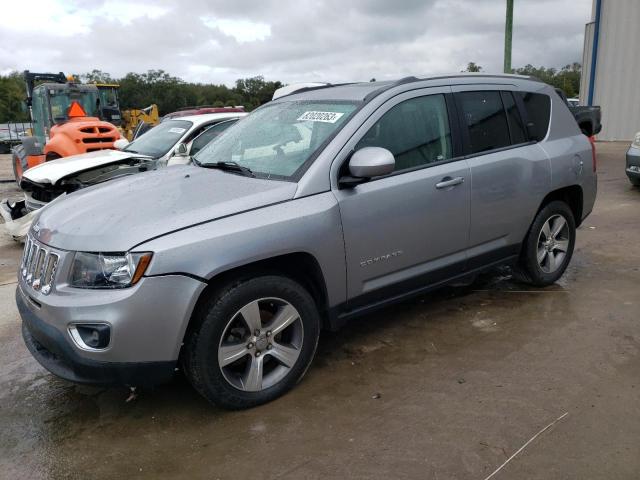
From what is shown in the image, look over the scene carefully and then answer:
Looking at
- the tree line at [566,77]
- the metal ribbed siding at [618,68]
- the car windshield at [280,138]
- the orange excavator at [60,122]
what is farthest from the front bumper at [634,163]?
the tree line at [566,77]

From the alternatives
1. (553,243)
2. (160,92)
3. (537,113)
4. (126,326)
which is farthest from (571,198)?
(160,92)

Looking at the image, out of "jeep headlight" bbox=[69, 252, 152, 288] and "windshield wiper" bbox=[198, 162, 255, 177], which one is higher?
"windshield wiper" bbox=[198, 162, 255, 177]

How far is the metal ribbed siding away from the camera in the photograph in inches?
695

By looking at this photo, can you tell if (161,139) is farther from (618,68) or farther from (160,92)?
(160,92)

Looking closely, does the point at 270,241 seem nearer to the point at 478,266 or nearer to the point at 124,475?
the point at 124,475

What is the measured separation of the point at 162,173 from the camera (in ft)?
12.3

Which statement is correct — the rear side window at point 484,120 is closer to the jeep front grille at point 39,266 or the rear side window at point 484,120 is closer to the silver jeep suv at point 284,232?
the silver jeep suv at point 284,232

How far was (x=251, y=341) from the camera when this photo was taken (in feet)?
9.86

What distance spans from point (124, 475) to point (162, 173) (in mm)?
1944

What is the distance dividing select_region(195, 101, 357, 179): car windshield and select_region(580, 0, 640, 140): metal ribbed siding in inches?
700

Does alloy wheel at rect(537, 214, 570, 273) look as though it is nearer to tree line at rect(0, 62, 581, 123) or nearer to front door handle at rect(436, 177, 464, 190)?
front door handle at rect(436, 177, 464, 190)

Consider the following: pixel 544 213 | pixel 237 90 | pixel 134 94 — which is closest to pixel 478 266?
pixel 544 213

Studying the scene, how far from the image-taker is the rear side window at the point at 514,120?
433 centimetres

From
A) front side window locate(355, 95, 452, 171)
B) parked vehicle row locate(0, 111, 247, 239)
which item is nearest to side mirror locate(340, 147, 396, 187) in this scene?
front side window locate(355, 95, 452, 171)
